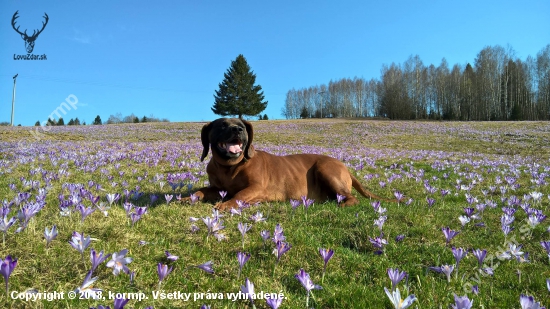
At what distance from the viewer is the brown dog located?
15.0 ft

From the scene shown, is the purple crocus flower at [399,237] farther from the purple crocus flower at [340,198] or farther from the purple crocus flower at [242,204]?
the purple crocus flower at [242,204]

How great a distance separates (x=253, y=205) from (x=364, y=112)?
98.4 meters

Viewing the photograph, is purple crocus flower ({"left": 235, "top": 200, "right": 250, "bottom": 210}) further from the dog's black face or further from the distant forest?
the distant forest

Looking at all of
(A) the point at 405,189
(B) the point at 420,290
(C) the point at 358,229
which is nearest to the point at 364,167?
(A) the point at 405,189

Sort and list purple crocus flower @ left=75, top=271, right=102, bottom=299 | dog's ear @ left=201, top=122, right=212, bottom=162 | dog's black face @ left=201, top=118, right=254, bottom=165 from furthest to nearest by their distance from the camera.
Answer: dog's ear @ left=201, top=122, right=212, bottom=162 → dog's black face @ left=201, top=118, right=254, bottom=165 → purple crocus flower @ left=75, top=271, right=102, bottom=299

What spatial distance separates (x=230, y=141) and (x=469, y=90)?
262 ft

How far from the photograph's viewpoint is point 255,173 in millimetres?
4699

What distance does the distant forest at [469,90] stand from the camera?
64.4 m

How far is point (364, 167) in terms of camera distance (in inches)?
408

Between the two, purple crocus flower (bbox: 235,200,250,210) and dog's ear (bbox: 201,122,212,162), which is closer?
purple crocus flower (bbox: 235,200,250,210)

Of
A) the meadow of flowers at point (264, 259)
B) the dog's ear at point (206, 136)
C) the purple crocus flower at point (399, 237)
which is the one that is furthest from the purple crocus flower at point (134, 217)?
the purple crocus flower at point (399, 237)

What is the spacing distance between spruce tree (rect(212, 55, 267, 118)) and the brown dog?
61999 millimetres

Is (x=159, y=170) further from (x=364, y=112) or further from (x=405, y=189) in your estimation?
(x=364, y=112)

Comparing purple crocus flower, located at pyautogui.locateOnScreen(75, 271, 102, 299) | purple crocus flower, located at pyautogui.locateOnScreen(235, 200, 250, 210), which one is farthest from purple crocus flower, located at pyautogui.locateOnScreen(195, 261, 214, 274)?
purple crocus flower, located at pyautogui.locateOnScreen(235, 200, 250, 210)
